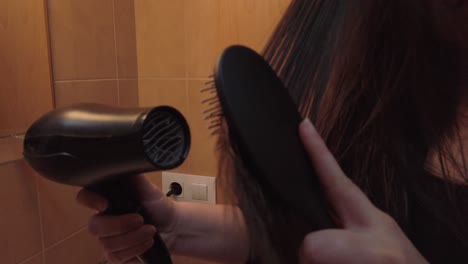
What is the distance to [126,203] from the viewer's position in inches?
19.9

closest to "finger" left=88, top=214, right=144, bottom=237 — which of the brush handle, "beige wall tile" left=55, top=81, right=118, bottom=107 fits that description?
the brush handle

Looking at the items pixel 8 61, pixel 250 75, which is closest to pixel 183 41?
pixel 8 61

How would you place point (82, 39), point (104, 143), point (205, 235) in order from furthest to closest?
point (82, 39)
point (205, 235)
point (104, 143)

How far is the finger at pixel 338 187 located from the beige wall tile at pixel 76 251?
722mm

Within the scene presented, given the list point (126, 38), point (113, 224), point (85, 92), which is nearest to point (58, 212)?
point (85, 92)

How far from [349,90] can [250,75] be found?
0.65ft

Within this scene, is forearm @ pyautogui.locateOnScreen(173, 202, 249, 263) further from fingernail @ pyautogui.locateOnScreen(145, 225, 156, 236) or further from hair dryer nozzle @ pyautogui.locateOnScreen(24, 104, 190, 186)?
hair dryer nozzle @ pyautogui.locateOnScreen(24, 104, 190, 186)

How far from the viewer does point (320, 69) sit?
392 mm

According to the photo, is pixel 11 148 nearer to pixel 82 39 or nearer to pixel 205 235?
pixel 82 39

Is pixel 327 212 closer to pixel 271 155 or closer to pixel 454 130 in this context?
pixel 271 155

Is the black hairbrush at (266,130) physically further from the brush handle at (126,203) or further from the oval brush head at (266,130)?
the brush handle at (126,203)

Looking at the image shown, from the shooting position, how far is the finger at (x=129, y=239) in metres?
0.52

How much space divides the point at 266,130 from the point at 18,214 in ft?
2.13

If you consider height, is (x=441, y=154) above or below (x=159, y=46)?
below
